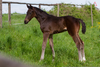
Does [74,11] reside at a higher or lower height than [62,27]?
higher

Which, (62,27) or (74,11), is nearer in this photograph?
(62,27)

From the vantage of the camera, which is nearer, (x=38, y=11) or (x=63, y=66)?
(x=63, y=66)

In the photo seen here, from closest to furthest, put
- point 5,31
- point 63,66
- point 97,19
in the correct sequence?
point 63,66
point 5,31
point 97,19

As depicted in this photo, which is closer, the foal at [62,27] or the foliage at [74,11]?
the foal at [62,27]

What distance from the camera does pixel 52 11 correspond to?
36.8 feet

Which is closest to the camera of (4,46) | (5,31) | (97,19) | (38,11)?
(38,11)

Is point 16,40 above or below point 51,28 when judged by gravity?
below

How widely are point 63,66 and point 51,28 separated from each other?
52.4 inches

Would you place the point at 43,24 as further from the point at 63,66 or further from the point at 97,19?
the point at 97,19

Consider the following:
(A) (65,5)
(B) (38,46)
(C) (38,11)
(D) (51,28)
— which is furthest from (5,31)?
(A) (65,5)

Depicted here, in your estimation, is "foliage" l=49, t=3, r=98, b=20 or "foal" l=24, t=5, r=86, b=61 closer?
"foal" l=24, t=5, r=86, b=61

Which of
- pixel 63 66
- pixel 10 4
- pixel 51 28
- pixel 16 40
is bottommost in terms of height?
pixel 63 66

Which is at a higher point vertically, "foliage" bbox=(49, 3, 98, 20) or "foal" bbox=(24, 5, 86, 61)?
"foliage" bbox=(49, 3, 98, 20)

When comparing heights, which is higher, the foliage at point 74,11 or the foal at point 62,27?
the foliage at point 74,11
